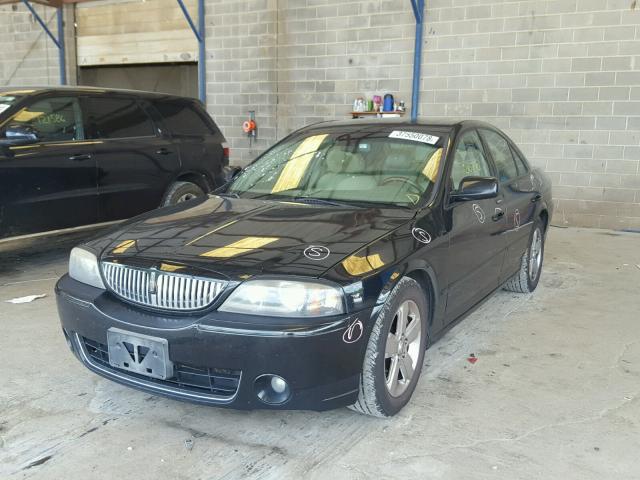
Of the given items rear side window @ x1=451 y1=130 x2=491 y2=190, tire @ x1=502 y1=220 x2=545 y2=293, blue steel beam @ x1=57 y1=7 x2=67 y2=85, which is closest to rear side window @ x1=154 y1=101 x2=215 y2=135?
rear side window @ x1=451 y1=130 x2=491 y2=190

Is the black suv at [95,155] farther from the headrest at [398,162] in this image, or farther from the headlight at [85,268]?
the headrest at [398,162]

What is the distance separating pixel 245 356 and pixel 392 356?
0.77 meters

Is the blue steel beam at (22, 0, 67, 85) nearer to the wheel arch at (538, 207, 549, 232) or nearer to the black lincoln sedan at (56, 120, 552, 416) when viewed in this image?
the black lincoln sedan at (56, 120, 552, 416)

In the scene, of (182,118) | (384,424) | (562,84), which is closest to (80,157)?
(182,118)

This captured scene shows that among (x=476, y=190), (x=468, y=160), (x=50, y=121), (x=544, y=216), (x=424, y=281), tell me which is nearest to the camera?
(x=424, y=281)

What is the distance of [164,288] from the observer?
2508 mm

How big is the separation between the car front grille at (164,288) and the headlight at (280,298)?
0.10 m

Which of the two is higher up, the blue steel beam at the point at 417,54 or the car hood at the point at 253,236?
the blue steel beam at the point at 417,54

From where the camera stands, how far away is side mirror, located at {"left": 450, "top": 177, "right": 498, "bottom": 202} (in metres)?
3.32

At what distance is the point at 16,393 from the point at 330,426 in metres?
1.68

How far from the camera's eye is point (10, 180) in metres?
5.03

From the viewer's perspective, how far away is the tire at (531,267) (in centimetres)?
482

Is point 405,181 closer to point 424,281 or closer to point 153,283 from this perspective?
point 424,281

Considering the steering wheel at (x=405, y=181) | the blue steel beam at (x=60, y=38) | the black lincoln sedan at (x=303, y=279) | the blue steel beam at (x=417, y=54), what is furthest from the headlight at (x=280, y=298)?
the blue steel beam at (x=60, y=38)
